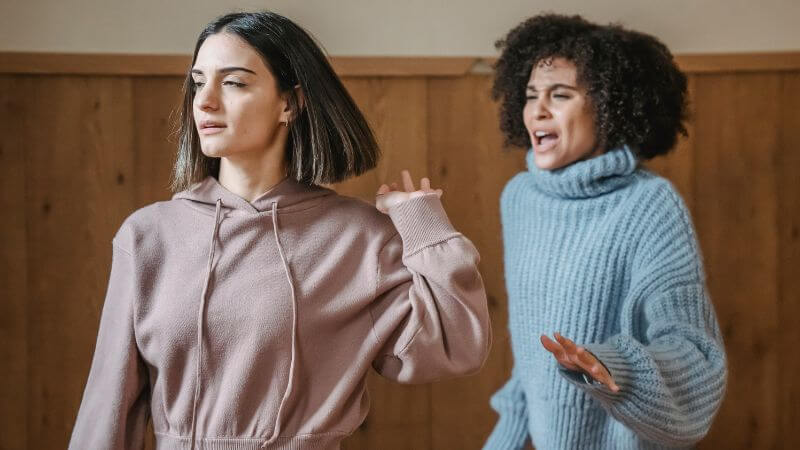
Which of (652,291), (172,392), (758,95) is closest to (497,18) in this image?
(758,95)

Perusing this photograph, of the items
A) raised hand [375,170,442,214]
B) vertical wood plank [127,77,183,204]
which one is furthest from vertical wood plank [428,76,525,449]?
raised hand [375,170,442,214]

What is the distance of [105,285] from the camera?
212 cm

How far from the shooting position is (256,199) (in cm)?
119

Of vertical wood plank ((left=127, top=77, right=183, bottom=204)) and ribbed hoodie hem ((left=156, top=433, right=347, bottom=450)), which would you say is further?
vertical wood plank ((left=127, top=77, right=183, bottom=204))

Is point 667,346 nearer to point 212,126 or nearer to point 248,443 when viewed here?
point 248,443

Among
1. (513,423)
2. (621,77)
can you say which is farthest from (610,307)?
(621,77)

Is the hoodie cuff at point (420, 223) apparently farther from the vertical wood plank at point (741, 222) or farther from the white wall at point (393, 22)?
the vertical wood plank at point (741, 222)

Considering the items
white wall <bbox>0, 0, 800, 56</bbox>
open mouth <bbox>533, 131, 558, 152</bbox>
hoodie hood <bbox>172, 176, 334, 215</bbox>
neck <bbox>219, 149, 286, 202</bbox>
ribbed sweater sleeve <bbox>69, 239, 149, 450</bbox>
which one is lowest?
ribbed sweater sleeve <bbox>69, 239, 149, 450</bbox>

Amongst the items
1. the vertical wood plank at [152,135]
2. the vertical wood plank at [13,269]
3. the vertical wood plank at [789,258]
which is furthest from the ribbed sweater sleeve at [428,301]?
the vertical wood plank at [789,258]

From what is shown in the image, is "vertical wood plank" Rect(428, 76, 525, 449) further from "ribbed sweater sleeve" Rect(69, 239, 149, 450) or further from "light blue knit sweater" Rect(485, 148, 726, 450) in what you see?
"ribbed sweater sleeve" Rect(69, 239, 149, 450)

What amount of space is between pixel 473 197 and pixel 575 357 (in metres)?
1.11

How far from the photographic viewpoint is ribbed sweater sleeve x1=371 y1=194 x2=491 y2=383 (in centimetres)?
114

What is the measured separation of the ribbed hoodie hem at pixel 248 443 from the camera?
1.12 meters

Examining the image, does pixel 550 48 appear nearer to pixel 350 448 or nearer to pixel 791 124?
pixel 791 124
